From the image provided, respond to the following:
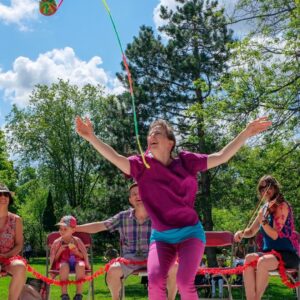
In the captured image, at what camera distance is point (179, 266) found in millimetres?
3492

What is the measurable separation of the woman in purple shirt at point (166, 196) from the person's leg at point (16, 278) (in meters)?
1.68

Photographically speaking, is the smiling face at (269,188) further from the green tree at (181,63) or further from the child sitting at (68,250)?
the green tree at (181,63)

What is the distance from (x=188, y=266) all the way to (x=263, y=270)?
1.83 metres

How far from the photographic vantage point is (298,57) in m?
12.9

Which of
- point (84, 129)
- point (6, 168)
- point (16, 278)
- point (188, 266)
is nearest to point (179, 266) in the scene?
point (188, 266)

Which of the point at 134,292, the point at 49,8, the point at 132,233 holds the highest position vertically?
the point at 49,8

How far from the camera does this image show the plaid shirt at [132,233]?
5.50 meters

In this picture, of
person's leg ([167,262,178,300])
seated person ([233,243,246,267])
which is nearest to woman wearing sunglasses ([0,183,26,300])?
person's leg ([167,262,178,300])

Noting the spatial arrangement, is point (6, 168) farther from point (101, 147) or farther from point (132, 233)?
point (101, 147)

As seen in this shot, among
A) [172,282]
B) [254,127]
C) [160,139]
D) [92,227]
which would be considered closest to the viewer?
[160,139]

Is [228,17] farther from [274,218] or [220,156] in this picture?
[220,156]

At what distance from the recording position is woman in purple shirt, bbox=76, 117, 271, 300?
11.6 ft

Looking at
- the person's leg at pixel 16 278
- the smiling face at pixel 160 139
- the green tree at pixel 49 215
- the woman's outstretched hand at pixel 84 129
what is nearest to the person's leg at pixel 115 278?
the person's leg at pixel 16 278

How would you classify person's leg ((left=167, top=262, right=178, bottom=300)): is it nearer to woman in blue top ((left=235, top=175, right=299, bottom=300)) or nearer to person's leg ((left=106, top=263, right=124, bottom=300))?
person's leg ((left=106, top=263, right=124, bottom=300))
